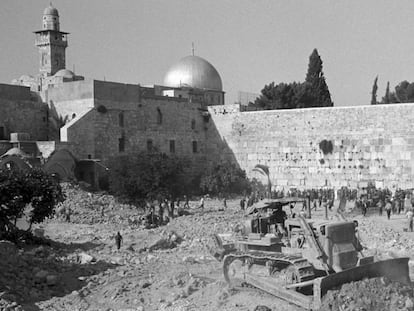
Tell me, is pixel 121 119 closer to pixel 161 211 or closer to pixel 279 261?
pixel 161 211

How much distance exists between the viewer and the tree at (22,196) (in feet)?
48.9

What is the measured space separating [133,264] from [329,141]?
18195 millimetres

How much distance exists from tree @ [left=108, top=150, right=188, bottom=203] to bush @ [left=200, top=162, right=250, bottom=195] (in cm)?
718

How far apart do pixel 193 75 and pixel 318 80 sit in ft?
26.3

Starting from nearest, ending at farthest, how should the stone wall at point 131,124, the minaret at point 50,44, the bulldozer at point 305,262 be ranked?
the bulldozer at point 305,262
the stone wall at point 131,124
the minaret at point 50,44

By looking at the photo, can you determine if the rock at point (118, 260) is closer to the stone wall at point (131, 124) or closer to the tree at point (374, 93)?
the stone wall at point (131, 124)

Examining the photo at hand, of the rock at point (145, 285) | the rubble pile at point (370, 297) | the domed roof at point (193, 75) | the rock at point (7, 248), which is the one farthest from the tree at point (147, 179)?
the domed roof at point (193, 75)

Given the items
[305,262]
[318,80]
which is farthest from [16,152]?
[318,80]

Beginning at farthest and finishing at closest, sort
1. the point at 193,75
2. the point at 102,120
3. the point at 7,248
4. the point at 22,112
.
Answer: the point at 193,75 < the point at 102,120 < the point at 22,112 < the point at 7,248

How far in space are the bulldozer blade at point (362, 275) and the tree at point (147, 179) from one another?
43.8 feet

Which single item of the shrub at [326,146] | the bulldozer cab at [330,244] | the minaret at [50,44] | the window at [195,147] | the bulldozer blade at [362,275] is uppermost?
the minaret at [50,44]

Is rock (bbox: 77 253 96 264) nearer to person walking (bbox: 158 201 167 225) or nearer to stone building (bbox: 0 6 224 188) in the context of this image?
person walking (bbox: 158 201 167 225)

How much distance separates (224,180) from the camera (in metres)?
31.0

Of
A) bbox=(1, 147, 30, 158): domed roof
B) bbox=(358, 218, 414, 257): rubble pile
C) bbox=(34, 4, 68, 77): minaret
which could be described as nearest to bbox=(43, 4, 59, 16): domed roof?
bbox=(34, 4, 68, 77): minaret
